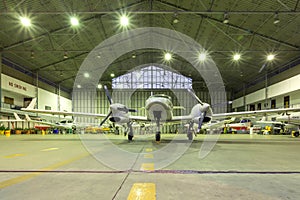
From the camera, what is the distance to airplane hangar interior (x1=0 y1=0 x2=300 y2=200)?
3.60 meters

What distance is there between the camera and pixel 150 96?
12.6m

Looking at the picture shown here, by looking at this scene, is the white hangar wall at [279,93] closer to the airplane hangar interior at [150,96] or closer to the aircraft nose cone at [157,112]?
the airplane hangar interior at [150,96]

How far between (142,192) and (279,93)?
34752 mm

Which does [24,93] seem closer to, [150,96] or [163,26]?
[163,26]

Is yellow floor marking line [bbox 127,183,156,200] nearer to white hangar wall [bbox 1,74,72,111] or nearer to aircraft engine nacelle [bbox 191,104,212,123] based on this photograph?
aircraft engine nacelle [bbox 191,104,212,123]

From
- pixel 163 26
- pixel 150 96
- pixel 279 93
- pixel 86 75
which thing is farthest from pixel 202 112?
pixel 86 75

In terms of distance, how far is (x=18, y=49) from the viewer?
26.1 metres

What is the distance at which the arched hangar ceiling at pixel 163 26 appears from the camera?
17312 mm

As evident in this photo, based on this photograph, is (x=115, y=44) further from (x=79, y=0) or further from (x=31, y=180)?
(x=31, y=180)

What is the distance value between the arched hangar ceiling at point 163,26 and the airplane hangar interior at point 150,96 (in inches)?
5.2

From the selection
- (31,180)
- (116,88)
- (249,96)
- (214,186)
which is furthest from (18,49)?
(249,96)

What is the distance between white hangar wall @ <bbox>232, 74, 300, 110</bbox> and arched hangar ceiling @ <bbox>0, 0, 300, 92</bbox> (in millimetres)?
2986

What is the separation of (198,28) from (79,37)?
15.5 meters

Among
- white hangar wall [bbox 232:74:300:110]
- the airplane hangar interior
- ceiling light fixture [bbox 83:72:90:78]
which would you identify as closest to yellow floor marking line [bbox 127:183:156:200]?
the airplane hangar interior
